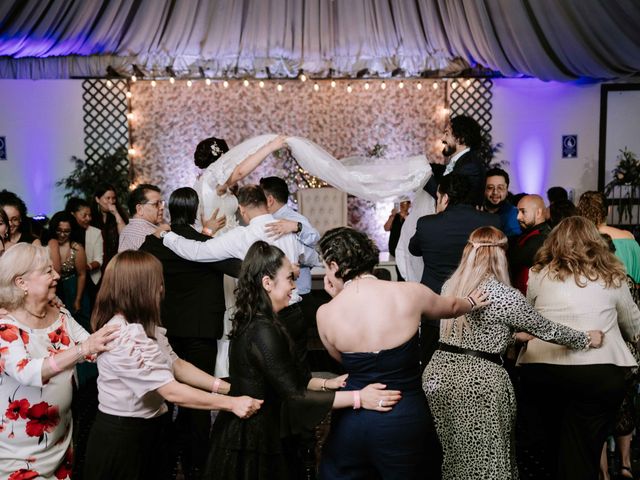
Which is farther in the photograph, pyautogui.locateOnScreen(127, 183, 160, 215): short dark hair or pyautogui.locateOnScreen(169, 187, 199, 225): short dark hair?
pyautogui.locateOnScreen(127, 183, 160, 215): short dark hair

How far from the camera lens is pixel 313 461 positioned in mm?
3748

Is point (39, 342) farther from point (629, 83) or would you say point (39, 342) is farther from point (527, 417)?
point (629, 83)

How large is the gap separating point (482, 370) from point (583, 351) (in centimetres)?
Answer: 56

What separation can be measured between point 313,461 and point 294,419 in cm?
147

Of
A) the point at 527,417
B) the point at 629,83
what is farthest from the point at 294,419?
the point at 629,83

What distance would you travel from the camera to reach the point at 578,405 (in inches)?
123

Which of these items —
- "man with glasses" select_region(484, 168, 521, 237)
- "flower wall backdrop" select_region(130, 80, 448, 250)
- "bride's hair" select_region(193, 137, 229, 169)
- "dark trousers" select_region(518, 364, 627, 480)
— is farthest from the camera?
"flower wall backdrop" select_region(130, 80, 448, 250)

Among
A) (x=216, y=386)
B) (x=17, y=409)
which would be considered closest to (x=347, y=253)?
(x=216, y=386)

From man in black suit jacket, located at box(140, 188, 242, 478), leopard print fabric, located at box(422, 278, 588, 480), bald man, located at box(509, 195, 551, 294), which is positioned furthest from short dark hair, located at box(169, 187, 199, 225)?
bald man, located at box(509, 195, 551, 294)

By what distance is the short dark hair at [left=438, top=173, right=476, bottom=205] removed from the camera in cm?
374

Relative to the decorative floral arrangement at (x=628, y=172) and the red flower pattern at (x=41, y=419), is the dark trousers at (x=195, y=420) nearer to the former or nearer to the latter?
the red flower pattern at (x=41, y=419)

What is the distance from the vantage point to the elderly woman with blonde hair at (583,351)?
10.1 feet

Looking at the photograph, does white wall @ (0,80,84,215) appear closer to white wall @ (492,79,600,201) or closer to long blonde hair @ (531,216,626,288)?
white wall @ (492,79,600,201)

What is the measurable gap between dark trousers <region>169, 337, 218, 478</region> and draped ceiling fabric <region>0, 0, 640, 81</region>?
5.54 meters
